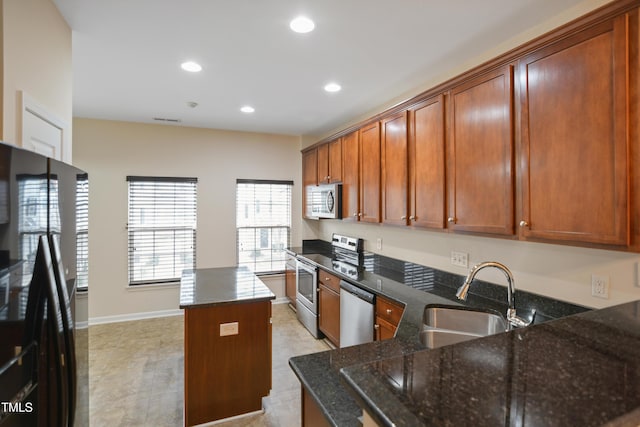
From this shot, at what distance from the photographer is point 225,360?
7.94 ft

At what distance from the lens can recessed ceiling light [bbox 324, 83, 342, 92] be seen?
309 centimetres

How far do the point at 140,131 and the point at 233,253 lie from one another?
7.08ft

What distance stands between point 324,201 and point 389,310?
6.59 ft

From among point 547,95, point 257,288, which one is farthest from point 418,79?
point 257,288

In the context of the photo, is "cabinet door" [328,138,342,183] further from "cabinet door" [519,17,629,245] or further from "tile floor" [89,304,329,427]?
"cabinet door" [519,17,629,245]

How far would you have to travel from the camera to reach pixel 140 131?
4.50 metres

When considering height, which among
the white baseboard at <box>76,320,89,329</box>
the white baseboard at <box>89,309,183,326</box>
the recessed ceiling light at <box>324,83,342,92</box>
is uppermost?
the recessed ceiling light at <box>324,83,342,92</box>

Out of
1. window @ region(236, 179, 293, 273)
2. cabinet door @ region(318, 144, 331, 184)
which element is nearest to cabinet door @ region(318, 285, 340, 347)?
cabinet door @ region(318, 144, 331, 184)

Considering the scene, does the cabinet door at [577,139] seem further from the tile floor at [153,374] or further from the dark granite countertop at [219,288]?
the tile floor at [153,374]

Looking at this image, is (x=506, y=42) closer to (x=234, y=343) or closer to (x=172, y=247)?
(x=234, y=343)

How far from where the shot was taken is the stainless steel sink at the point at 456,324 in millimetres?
1940

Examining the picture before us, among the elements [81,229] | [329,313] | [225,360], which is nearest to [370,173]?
[329,313]

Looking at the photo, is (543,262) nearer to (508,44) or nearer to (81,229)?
(508,44)

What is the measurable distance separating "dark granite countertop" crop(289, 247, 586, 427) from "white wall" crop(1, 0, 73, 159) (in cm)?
166
